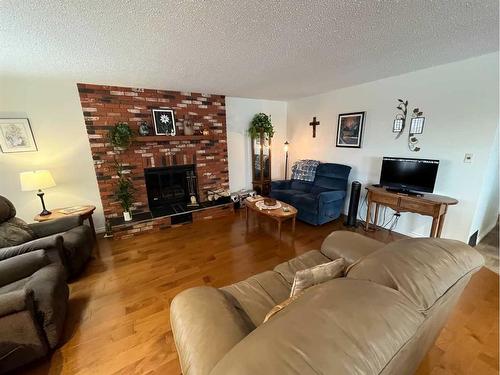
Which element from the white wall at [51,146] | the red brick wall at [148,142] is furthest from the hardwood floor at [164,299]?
the red brick wall at [148,142]

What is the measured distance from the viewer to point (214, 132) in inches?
162

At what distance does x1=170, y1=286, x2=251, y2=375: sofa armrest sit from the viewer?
0.82m

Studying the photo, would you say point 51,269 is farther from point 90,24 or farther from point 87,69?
point 87,69

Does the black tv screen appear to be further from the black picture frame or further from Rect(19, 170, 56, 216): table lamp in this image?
Rect(19, 170, 56, 216): table lamp

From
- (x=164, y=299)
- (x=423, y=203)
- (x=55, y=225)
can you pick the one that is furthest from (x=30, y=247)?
(x=423, y=203)

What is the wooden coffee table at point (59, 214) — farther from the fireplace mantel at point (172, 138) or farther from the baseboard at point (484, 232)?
the baseboard at point (484, 232)

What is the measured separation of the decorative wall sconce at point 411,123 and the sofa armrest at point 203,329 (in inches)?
127

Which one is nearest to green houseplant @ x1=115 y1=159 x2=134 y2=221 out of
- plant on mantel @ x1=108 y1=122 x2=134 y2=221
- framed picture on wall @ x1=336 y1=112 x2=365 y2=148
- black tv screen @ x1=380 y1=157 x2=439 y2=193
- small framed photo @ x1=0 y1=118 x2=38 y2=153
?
plant on mantel @ x1=108 y1=122 x2=134 y2=221

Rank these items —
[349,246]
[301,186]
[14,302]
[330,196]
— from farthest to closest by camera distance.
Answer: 1. [301,186]
2. [330,196]
3. [349,246]
4. [14,302]

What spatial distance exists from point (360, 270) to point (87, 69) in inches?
127

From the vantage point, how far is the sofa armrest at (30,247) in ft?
5.90

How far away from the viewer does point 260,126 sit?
4395 millimetres

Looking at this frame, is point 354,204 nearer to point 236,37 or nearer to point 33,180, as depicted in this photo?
point 236,37

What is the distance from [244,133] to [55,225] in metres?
3.38
